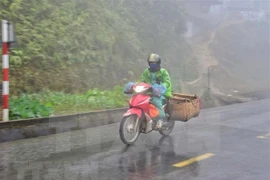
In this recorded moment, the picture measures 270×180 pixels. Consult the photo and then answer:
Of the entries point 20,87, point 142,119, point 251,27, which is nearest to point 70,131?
point 142,119

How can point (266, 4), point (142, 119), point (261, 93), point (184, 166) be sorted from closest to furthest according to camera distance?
point (184, 166), point (142, 119), point (261, 93), point (266, 4)

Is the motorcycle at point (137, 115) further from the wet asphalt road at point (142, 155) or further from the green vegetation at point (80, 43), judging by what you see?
the green vegetation at point (80, 43)

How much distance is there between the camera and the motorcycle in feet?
22.6

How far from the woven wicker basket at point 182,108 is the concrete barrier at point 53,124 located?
2203mm

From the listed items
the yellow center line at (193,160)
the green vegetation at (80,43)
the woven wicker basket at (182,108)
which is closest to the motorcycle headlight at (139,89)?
the woven wicker basket at (182,108)

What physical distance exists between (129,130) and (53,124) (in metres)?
2.05

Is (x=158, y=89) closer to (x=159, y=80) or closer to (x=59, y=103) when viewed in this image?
(x=159, y=80)

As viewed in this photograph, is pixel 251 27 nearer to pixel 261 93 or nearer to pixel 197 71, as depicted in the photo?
pixel 197 71

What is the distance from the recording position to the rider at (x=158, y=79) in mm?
7309

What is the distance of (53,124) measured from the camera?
317 inches

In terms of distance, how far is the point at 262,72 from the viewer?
2764 cm

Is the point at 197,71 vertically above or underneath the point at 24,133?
above

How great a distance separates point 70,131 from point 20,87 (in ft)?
8.95

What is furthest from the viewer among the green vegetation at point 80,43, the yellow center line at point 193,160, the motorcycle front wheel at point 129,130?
the green vegetation at point 80,43
